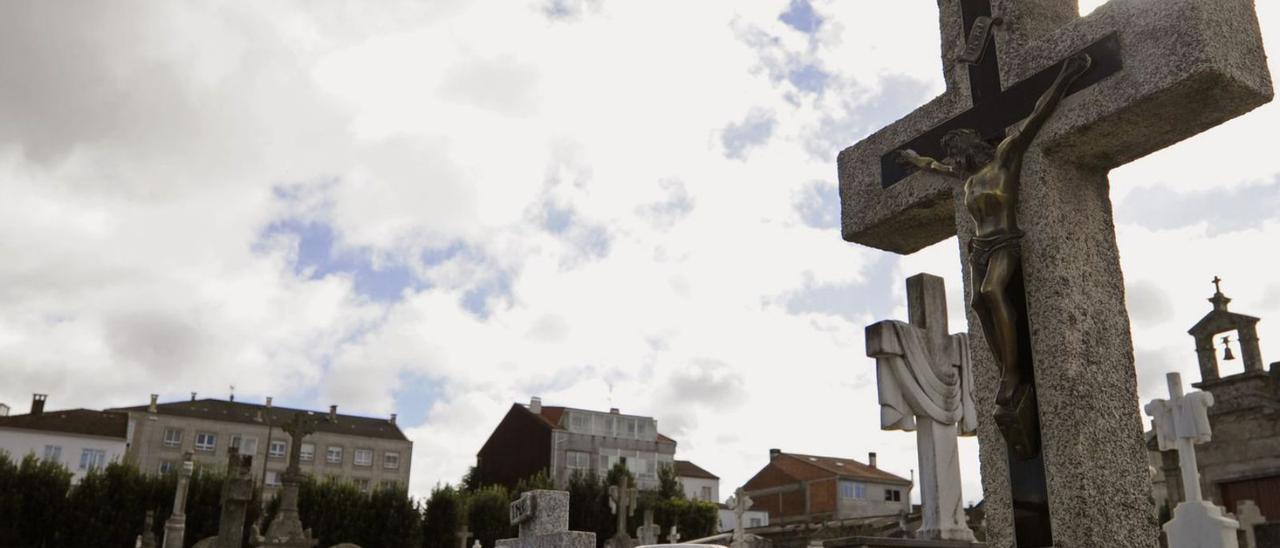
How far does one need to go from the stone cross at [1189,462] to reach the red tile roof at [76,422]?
2480 inches

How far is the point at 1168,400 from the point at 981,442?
6.56m

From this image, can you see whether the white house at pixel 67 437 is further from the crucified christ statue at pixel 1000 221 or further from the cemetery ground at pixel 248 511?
the crucified christ statue at pixel 1000 221

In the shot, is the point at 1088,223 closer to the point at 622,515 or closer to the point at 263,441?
the point at 622,515

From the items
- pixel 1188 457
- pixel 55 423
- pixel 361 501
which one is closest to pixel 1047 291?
pixel 1188 457

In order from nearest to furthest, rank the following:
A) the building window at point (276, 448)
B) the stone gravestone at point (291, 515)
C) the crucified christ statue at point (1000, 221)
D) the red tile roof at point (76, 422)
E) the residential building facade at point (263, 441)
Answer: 1. the crucified christ statue at point (1000, 221)
2. the stone gravestone at point (291, 515)
3. the red tile roof at point (76, 422)
4. the residential building facade at point (263, 441)
5. the building window at point (276, 448)

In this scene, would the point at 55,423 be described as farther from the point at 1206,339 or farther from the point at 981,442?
the point at 981,442

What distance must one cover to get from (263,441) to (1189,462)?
2571 inches

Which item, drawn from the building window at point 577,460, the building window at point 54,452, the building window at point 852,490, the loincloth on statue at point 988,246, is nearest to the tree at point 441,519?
the building window at point 577,460

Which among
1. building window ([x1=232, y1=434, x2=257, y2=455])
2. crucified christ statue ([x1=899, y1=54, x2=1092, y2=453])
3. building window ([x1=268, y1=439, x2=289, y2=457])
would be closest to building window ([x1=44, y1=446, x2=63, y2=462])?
building window ([x1=232, y1=434, x2=257, y2=455])

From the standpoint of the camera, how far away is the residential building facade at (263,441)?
6066 cm

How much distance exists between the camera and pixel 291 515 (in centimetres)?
2409

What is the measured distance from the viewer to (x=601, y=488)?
47000 mm

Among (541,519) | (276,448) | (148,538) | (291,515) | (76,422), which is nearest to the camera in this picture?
(541,519)

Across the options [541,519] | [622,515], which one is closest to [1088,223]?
[541,519]
